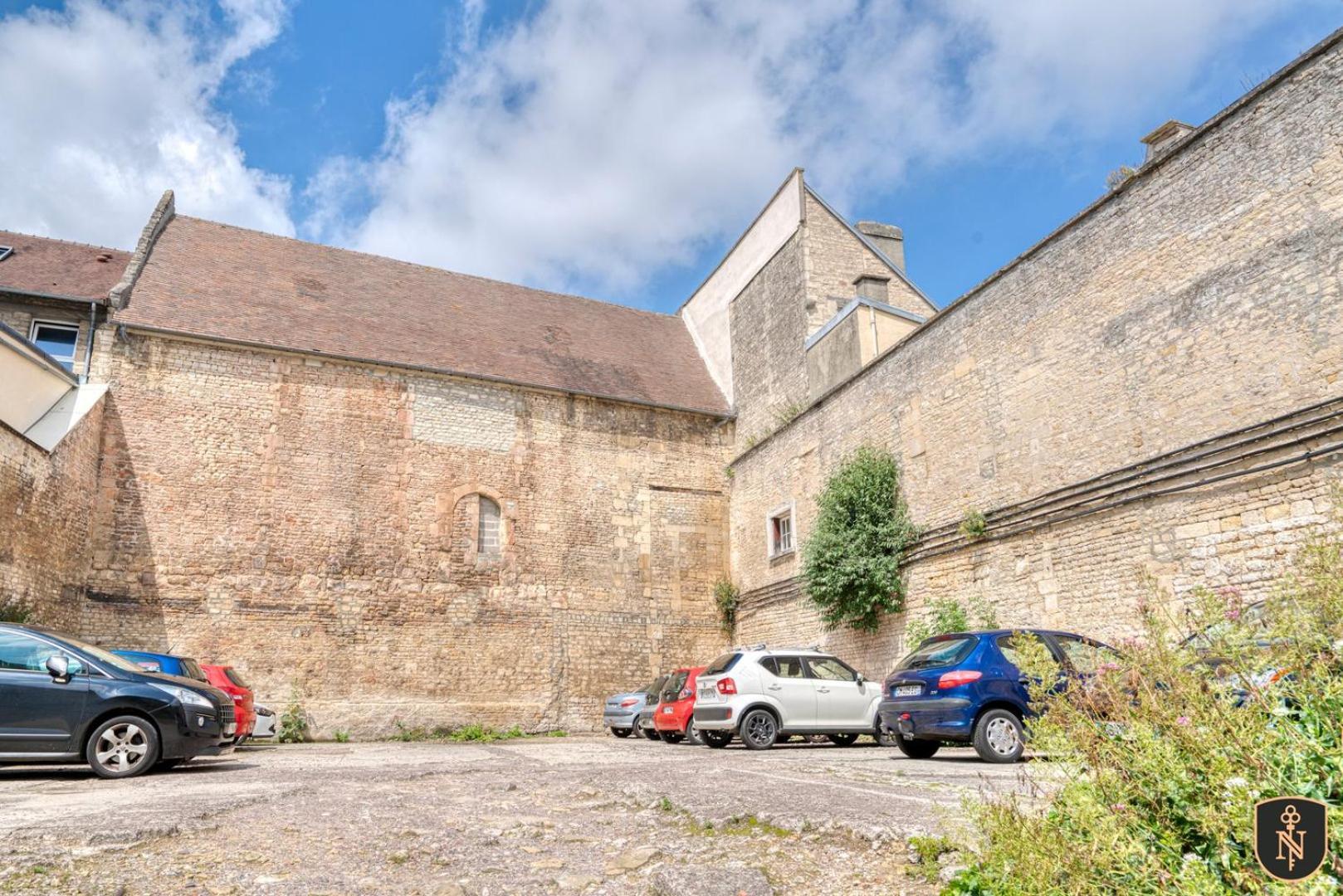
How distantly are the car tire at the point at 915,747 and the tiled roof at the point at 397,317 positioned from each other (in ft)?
42.8

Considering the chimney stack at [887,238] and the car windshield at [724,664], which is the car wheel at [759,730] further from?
the chimney stack at [887,238]

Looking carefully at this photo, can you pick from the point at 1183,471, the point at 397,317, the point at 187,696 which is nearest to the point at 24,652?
the point at 187,696

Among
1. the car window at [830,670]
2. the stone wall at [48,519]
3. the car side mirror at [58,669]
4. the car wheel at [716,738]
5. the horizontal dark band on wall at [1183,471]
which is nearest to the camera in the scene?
the car side mirror at [58,669]

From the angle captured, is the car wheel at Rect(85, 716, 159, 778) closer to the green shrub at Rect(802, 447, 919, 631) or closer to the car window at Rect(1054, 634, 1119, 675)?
the car window at Rect(1054, 634, 1119, 675)

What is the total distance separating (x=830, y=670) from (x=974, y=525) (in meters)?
3.18

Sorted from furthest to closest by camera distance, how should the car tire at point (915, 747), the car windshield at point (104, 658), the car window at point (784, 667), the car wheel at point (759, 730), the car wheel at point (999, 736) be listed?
the car window at point (784, 667)
the car wheel at point (759, 730)
the car tire at point (915, 747)
the car wheel at point (999, 736)
the car windshield at point (104, 658)

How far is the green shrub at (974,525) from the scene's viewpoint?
13891mm

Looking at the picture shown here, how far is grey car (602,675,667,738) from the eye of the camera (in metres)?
17.2

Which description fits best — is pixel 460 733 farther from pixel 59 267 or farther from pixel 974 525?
pixel 59 267

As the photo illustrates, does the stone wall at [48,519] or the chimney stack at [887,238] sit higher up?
the chimney stack at [887,238]

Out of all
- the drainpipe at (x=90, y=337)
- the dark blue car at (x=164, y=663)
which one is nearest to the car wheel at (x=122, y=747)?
the dark blue car at (x=164, y=663)

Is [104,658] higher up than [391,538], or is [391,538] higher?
[391,538]

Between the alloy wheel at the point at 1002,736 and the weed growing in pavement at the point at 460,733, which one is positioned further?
the weed growing in pavement at the point at 460,733

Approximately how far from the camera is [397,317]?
21.5 m
